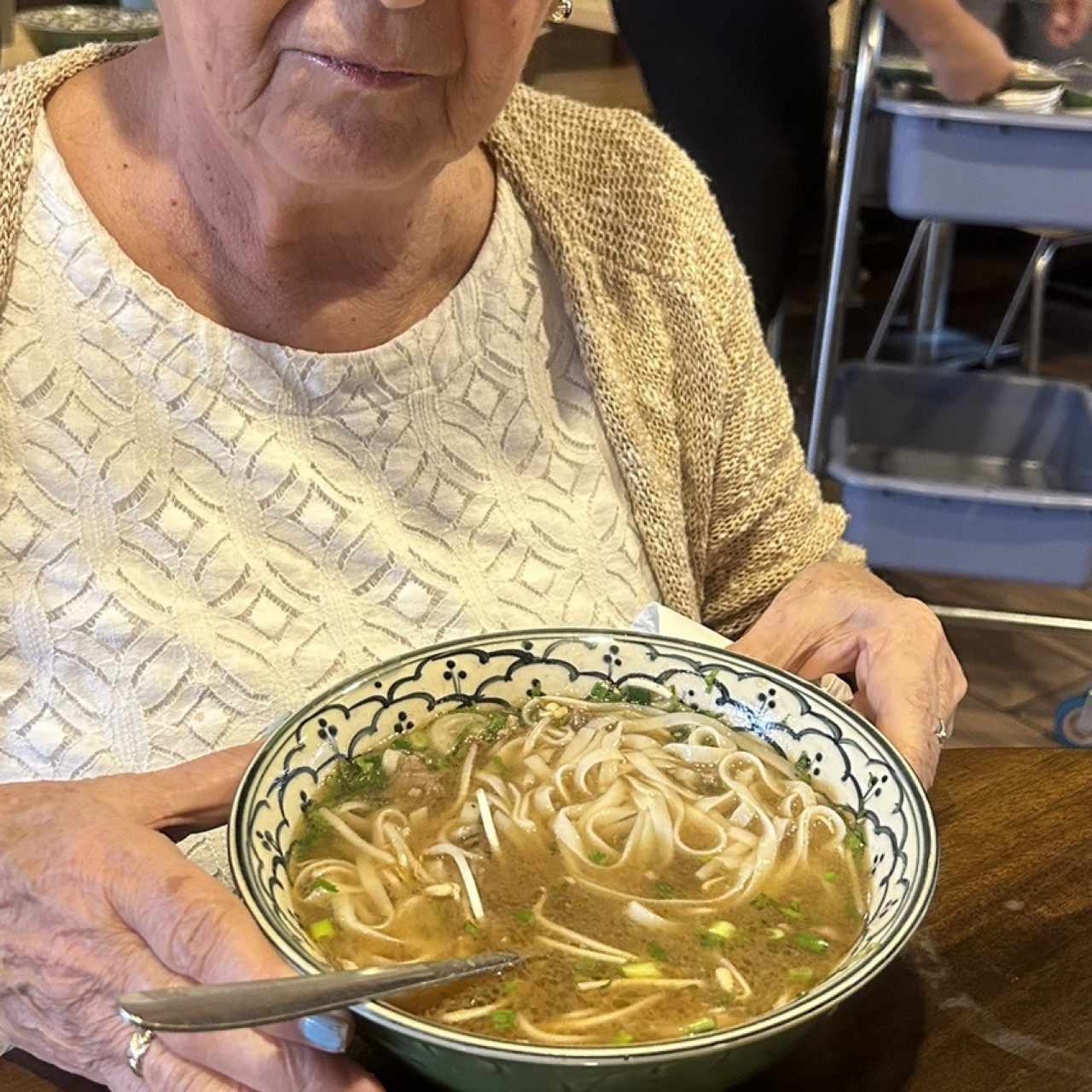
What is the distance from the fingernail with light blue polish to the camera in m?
0.63

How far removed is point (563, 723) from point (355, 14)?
0.51 metres

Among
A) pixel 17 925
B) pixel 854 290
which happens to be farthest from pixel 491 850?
pixel 854 290

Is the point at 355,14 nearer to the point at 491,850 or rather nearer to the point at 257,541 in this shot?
the point at 257,541

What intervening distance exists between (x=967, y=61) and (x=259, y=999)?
88.9 inches

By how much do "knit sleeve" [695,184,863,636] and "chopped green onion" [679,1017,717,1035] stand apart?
2.48 feet

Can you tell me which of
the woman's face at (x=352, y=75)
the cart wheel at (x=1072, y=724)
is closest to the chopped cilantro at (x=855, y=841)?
the woman's face at (x=352, y=75)

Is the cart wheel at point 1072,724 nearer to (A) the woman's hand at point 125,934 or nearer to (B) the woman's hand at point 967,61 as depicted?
(B) the woman's hand at point 967,61

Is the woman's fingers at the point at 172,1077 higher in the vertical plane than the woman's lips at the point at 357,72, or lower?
lower

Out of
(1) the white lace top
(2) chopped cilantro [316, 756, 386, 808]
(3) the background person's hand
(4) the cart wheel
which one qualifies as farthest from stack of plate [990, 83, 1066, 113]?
(2) chopped cilantro [316, 756, 386, 808]

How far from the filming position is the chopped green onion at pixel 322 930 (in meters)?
0.71

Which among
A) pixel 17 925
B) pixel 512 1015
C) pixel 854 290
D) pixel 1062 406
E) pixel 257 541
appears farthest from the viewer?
pixel 854 290

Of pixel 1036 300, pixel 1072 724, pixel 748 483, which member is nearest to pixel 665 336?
pixel 748 483

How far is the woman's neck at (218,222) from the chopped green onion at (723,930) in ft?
2.07

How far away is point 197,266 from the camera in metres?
1.13
